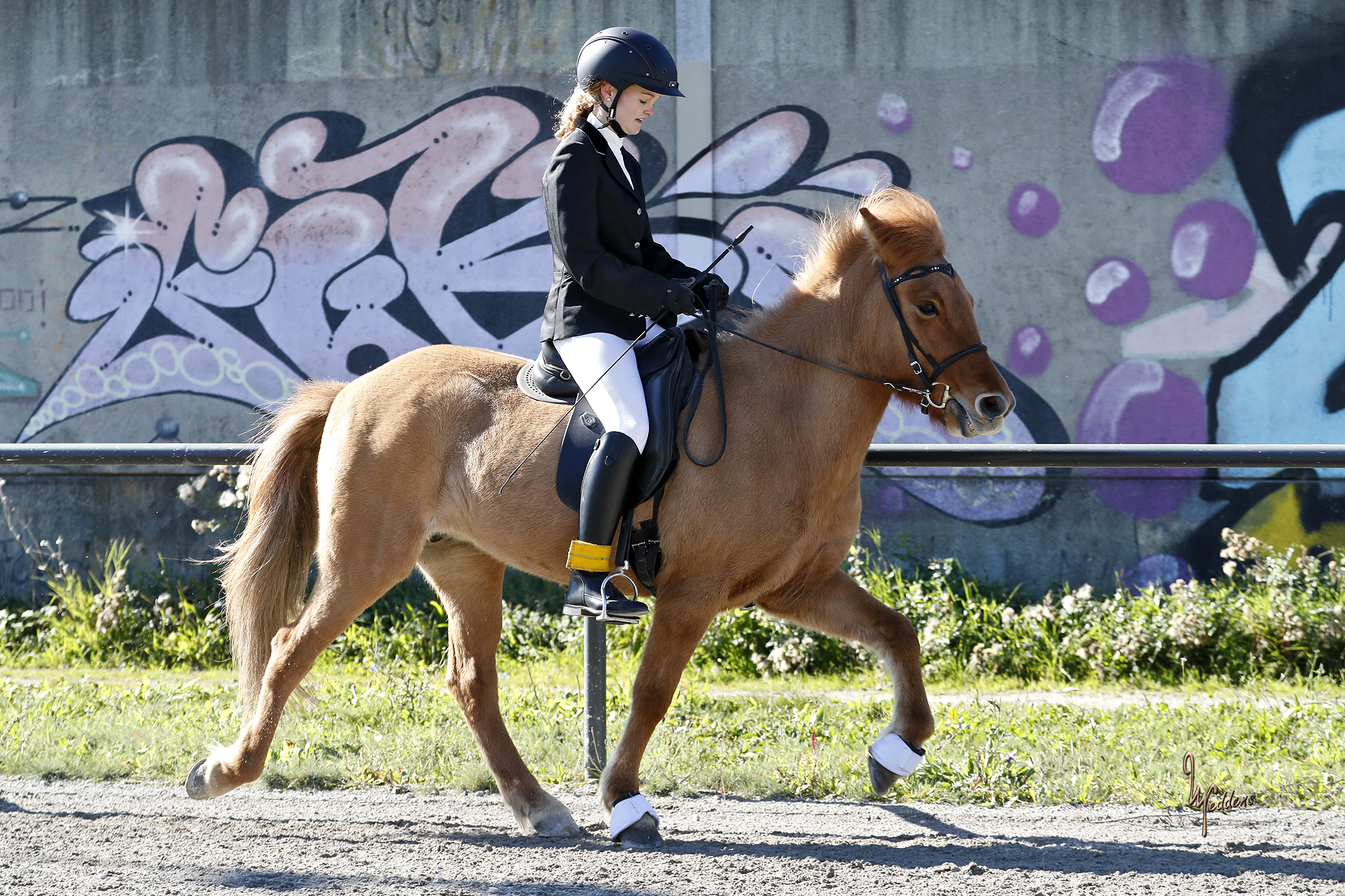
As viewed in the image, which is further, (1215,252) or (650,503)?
(1215,252)

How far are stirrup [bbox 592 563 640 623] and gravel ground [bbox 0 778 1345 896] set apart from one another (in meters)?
0.74

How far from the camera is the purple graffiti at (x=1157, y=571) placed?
27.1ft

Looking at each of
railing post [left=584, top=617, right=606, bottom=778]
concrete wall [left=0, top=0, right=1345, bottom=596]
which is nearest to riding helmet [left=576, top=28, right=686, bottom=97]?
railing post [left=584, top=617, right=606, bottom=778]

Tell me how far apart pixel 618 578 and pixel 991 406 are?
1307 millimetres

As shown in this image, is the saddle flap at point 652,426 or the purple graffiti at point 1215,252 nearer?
the saddle flap at point 652,426

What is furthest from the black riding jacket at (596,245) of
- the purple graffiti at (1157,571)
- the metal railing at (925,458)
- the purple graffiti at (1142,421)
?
the purple graffiti at (1157,571)

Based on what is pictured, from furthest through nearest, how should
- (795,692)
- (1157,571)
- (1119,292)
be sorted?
(1119,292) → (1157,571) → (795,692)

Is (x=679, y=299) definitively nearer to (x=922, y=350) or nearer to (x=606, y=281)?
(x=606, y=281)

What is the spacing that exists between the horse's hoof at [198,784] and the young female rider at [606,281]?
1.46 meters

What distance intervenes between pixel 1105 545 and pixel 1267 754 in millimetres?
3958

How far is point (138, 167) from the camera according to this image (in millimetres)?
9312

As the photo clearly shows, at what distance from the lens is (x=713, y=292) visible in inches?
153

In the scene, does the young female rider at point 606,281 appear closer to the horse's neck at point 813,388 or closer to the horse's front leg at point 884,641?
the horse's neck at point 813,388

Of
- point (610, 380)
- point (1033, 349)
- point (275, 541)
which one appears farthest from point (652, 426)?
point (1033, 349)
